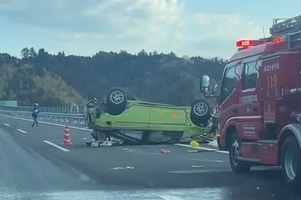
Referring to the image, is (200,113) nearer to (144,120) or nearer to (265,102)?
(144,120)

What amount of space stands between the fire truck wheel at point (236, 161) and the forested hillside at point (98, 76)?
27.8 feet

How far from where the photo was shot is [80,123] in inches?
1809

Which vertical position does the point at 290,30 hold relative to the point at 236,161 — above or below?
above

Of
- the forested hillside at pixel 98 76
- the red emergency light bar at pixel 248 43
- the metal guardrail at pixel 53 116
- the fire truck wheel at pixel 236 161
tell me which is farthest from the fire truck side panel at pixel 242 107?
the metal guardrail at pixel 53 116

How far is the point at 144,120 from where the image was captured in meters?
25.8

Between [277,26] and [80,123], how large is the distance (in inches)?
1275

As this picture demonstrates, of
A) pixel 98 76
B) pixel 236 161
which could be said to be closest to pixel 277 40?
pixel 236 161

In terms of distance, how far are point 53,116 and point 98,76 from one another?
22.1m

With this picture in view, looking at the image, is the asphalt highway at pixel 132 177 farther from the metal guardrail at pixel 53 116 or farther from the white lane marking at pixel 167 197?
the metal guardrail at pixel 53 116

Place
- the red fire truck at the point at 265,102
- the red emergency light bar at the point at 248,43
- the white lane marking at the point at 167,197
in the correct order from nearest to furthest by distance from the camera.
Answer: the white lane marking at the point at 167,197 → the red fire truck at the point at 265,102 → the red emergency light bar at the point at 248,43

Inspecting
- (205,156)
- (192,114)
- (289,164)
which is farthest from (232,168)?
(192,114)

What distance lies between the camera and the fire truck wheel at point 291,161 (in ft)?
39.4

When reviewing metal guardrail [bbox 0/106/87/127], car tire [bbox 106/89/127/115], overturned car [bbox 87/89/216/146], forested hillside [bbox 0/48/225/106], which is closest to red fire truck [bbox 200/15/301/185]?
forested hillside [bbox 0/48/225/106]

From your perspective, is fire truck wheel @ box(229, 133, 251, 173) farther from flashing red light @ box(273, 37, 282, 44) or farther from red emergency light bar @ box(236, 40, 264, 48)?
flashing red light @ box(273, 37, 282, 44)
